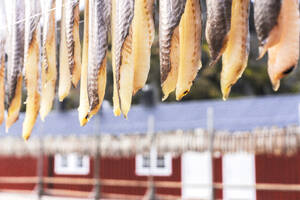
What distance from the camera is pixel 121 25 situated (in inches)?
64.9

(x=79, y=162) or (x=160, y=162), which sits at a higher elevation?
(x=160, y=162)

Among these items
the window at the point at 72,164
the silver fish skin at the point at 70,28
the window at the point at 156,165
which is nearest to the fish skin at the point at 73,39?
the silver fish skin at the point at 70,28

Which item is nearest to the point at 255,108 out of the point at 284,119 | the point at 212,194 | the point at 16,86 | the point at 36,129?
the point at 284,119

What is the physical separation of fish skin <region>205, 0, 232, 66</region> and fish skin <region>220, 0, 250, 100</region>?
56 millimetres

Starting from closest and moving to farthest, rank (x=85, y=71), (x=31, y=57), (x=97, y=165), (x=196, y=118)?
(x=85, y=71), (x=31, y=57), (x=97, y=165), (x=196, y=118)

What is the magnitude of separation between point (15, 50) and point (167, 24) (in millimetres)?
924

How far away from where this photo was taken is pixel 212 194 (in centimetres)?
1462

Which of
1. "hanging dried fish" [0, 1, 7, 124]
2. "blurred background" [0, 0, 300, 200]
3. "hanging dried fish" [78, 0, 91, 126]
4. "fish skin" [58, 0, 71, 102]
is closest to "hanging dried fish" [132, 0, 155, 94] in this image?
"hanging dried fish" [78, 0, 91, 126]

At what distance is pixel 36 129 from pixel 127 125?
466 centimetres

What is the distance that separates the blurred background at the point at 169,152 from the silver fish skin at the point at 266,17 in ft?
41.0

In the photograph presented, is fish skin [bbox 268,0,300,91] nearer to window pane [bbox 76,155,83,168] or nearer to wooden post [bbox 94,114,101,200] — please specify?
wooden post [bbox 94,114,101,200]

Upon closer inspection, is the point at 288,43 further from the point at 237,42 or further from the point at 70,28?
→ the point at 70,28

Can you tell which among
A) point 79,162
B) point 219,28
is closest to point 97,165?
point 79,162

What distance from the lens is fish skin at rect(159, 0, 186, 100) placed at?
1525mm
